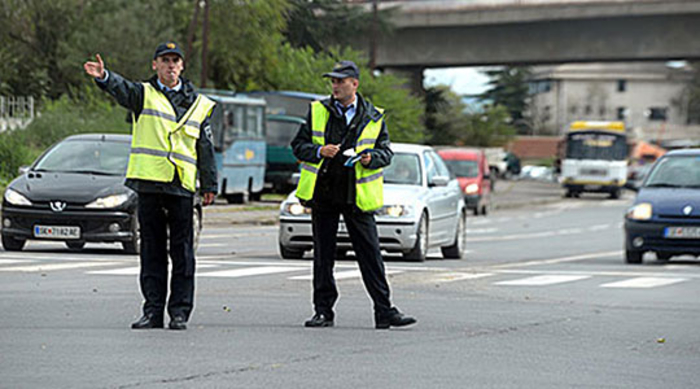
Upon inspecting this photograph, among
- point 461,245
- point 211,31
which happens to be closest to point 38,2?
point 211,31

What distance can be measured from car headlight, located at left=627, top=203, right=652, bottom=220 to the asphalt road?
3.76 ft

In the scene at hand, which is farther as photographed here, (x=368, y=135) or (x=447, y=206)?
(x=447, y=206)

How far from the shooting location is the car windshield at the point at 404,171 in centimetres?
2039

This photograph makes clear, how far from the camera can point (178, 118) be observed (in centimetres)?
1062

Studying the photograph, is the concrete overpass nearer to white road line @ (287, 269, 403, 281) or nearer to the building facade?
white road line @ (287, 269, 403, 281)

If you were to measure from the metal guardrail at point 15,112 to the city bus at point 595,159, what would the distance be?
87.1 feet

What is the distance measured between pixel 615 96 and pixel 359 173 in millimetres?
147531

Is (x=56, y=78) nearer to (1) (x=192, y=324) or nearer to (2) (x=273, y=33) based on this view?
(2) (x=273, y=33)

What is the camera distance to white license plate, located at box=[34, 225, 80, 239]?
60.1 feet

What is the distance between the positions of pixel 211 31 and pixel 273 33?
2.34 meters

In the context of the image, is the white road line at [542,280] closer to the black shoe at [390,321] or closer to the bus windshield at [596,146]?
the black shoe at [390,321]

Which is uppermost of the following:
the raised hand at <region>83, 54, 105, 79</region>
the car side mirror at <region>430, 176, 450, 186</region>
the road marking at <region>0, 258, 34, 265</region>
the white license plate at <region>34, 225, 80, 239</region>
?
the raised hand at <region>83, 54, 105, 79</region>

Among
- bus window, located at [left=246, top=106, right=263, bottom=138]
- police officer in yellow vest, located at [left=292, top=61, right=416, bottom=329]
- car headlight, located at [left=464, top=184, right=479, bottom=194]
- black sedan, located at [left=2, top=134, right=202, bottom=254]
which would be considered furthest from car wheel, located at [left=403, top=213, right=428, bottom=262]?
car headlight, located at [left=464, top=184, right=479, bottom=194]

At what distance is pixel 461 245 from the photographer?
22.0 m
